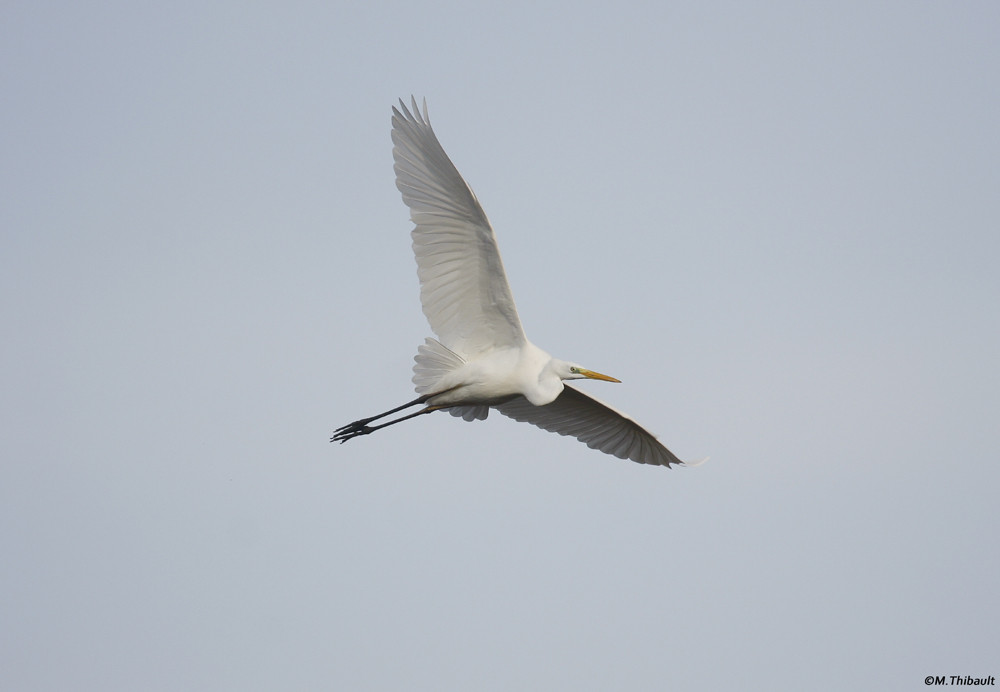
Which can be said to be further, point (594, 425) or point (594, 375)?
point (594, 425)

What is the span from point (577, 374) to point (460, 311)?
134 cm

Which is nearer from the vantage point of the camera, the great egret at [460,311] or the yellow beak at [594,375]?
the great egret at [460,311]

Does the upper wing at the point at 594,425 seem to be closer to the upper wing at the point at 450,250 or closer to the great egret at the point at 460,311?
the great egret at the point at 460,311

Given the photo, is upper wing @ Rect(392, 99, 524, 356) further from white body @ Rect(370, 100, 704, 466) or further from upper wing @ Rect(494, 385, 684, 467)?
upper wing @ Rect(494, 385, 684, 467)

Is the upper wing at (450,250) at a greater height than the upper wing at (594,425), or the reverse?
the upper wing at (450,250)

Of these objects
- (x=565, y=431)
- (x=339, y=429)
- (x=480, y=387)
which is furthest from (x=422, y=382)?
(x=565, y=431)

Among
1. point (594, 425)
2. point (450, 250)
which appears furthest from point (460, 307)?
point (594, 425)

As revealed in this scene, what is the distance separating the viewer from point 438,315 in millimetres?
10195

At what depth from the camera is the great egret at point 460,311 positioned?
9.41 m

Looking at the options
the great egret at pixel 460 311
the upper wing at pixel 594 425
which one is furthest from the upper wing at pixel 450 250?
the upper wing at pixel 594 425

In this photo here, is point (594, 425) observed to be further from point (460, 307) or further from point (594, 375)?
point (460, 307)

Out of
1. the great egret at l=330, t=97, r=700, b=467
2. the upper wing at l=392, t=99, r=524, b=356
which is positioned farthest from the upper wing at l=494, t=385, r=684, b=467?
the upper wing at l=392, t=99, r=524, b=356

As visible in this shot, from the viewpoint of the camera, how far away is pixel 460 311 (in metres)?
10.1

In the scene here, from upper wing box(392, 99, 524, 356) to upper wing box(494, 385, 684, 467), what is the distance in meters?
1.44
